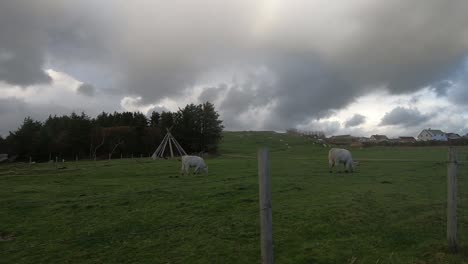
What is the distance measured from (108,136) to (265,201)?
68.7 m

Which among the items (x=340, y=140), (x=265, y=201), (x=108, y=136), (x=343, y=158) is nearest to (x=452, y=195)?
(x=265, y=201)

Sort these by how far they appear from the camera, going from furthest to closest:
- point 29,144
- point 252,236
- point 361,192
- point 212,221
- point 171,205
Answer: point 29,144 → point 361,192 → point 171,205 → point 212,221 → point 252,236

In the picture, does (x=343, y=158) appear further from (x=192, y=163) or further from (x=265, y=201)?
(x=265, y=201)

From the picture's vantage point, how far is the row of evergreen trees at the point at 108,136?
209 ft

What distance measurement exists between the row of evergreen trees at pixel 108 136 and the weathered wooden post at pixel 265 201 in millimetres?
58646

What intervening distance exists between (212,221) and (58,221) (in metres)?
4.77

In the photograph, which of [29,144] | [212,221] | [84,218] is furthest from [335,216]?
[29,144]

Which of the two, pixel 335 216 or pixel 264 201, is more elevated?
pixel 264 201

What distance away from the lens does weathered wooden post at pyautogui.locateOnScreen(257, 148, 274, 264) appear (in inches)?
185

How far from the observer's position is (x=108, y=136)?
68.5m

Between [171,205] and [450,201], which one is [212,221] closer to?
[171,205]

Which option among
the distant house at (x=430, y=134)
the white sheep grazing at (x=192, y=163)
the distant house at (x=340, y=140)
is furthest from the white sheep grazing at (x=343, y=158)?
the distant house at (x=430, y=134)

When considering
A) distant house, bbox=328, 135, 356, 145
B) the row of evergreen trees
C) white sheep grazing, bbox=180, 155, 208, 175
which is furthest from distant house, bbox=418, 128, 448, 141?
white sheep grazing, bbox=180, 155, 208, 175

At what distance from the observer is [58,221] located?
10.3 m
